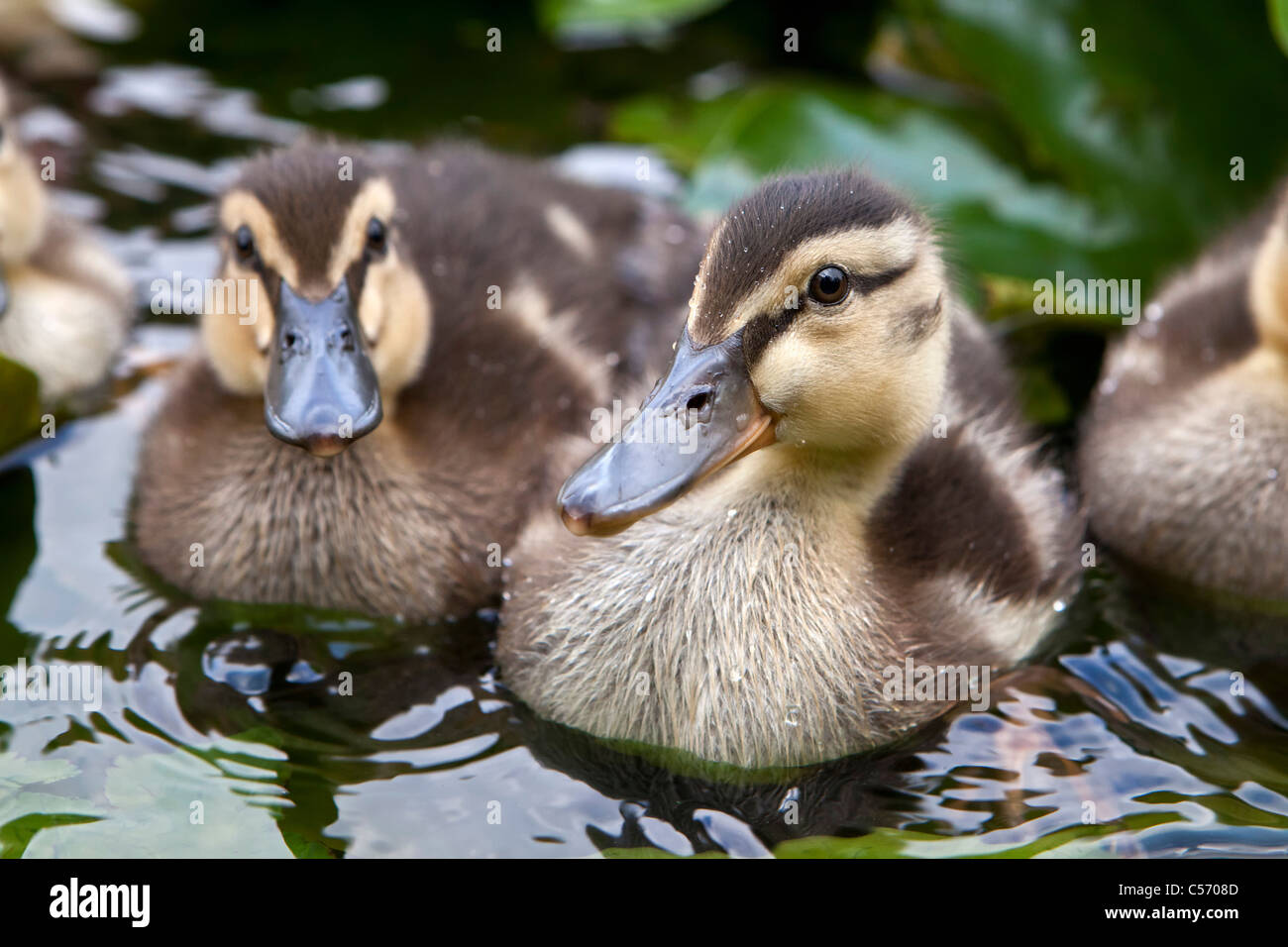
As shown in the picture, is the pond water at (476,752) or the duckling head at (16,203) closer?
the pond water at (476,752)

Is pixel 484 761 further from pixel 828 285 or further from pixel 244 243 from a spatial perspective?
pixel 244 243

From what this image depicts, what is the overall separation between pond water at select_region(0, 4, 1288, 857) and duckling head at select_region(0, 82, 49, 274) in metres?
0.67

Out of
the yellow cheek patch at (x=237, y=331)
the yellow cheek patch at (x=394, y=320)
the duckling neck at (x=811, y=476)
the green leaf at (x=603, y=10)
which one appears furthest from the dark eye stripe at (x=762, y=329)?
the green leaf at (x=603, y=10)

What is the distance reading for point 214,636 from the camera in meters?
3.36

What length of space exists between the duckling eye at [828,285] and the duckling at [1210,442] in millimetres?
1218

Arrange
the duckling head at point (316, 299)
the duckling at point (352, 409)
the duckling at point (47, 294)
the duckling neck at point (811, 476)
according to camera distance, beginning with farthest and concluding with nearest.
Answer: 1. the duckling at point (47, 294)
2. the duckling at point (352, 409)
3. the duckling head at point (316, 299)
4. the duckling neck at point (811, 476)

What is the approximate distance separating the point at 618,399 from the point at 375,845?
1213 millimetres

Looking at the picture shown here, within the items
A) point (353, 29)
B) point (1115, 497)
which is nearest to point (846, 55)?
point (353, 29)

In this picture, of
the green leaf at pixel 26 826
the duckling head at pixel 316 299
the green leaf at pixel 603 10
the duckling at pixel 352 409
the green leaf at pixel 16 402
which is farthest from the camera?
the green leaf at pixel 603 10

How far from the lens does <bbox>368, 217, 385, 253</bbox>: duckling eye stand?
3371 mm

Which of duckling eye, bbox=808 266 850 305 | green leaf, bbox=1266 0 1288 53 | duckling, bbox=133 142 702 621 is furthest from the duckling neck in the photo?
green leaf, bbox=1266 0 1288 53

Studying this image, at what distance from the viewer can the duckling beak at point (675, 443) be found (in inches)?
104

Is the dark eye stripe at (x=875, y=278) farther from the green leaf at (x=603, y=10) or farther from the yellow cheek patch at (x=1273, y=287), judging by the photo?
the green leaf at (x=603, y=10)

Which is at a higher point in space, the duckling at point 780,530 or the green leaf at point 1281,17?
the green leaf at point 1281,17
